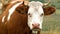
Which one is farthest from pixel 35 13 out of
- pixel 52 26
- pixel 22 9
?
pixel 52 26

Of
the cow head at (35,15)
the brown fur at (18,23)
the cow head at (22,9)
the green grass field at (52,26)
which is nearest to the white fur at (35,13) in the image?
the cow head at (35,15)

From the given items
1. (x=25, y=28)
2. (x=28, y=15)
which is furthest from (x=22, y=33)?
(x=28, y=15)

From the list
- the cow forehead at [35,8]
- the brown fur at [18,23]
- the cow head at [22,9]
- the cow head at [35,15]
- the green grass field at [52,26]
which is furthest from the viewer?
the green grass field at [52,26]

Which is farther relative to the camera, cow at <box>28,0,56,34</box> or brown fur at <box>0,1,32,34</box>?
brown fur at <box>0,1,32,34</box>

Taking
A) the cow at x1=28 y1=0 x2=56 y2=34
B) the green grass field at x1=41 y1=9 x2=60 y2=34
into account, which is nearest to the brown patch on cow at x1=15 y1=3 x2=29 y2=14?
the cow at x1=28 y1=0 x2=56 y2=34

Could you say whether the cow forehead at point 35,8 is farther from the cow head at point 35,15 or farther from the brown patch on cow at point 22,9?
the brown patch on cow at point 22,9

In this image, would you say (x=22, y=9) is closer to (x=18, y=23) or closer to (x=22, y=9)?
(x=22, y=9)

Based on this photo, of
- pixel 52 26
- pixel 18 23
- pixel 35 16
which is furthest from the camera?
pixel 52 26

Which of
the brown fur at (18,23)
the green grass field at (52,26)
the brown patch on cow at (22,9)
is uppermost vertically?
the brown patch on cow at (22,9)

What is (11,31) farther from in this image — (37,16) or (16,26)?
(37,16)

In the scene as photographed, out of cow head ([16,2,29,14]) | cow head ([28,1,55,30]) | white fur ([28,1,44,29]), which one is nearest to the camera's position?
cow head ([28,1,55,30])

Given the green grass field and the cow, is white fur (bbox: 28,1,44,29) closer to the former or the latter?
the cow

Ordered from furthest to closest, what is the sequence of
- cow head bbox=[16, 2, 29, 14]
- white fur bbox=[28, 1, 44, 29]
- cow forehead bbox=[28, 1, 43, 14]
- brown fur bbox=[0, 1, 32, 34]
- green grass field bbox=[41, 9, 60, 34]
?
green grass field bbox=[41, 9, 60, 34], brown fur bbox=[0, 1, 32, 34], cow head bbox=[16, 2, 29, 14], cow forehead bbox=[28, 1, 43, 14], white fur bbox=[28, 1, 44, 29]

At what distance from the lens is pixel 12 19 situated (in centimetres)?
842
